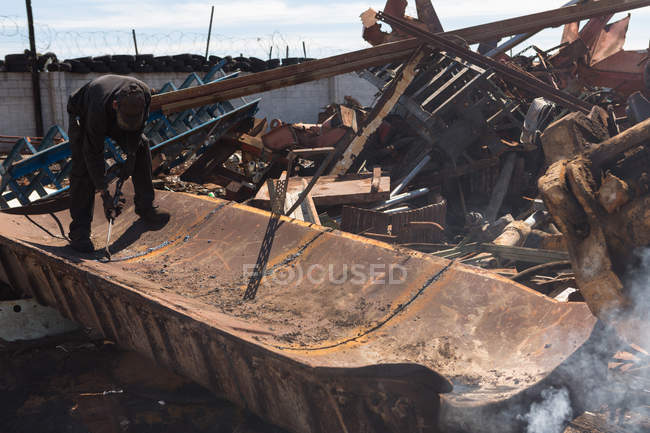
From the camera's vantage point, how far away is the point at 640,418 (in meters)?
2.62

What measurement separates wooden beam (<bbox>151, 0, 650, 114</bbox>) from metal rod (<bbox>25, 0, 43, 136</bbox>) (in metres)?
10.2

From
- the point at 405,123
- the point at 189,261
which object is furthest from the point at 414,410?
the point at 405,123

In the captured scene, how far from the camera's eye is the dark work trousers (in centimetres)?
444

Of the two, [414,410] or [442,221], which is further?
[442,221]

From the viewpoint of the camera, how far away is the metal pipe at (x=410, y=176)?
668cm

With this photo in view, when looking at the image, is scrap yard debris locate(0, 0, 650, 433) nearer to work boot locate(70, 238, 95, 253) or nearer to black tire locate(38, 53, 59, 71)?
work boot locate(70, 238, 95, 253)

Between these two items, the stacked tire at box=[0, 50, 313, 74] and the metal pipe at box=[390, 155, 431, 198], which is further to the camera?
the stacked tire at box=[0, 50, 313, 74]

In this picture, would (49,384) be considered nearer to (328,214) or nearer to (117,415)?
(117,415)

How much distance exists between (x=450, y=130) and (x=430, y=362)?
470 cm

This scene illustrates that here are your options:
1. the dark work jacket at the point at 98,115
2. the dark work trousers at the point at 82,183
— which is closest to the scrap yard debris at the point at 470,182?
the dark work trousers at the point at 82,183

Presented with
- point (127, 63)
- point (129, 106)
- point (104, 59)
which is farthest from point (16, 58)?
point (129, 106)

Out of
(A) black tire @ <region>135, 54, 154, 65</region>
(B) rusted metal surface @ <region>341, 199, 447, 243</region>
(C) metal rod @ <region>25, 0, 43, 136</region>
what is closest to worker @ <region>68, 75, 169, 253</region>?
(B) rusted metal surface @ <region>341, 199, 447, 243</region>

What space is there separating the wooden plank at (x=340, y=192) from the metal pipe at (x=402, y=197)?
5.3 inches

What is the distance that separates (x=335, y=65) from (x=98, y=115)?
1.98 m
